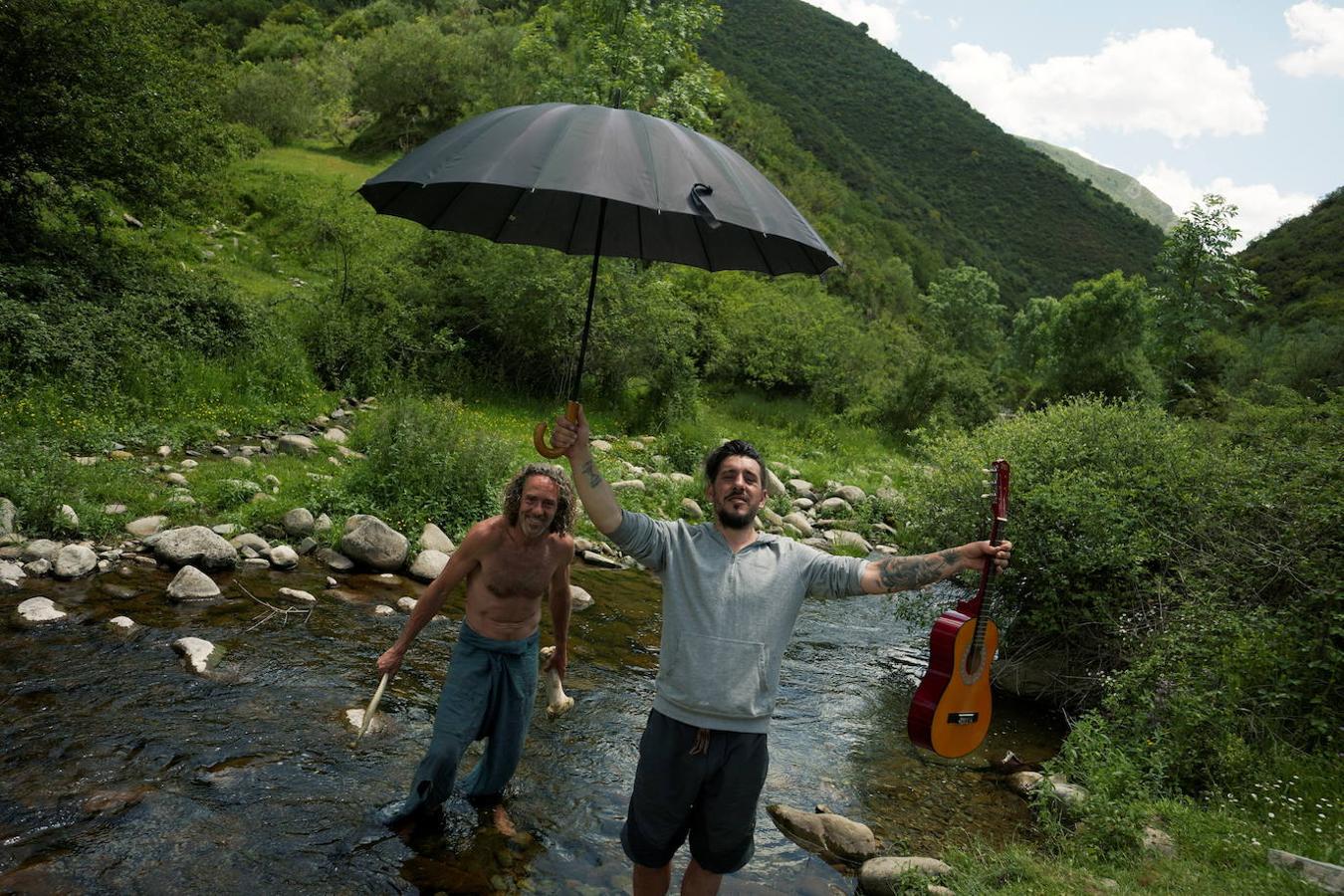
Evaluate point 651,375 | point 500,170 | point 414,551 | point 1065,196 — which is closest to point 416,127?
point 651,375

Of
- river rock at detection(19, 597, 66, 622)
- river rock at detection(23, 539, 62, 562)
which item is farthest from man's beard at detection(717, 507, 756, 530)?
river rock at detection(23, 539, 62, 562)

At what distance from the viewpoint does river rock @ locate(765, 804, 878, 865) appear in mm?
5676

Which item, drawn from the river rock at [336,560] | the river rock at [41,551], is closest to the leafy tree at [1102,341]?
the river rock at [336,560]

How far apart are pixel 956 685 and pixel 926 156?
111m

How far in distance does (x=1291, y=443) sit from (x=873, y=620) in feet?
17.0

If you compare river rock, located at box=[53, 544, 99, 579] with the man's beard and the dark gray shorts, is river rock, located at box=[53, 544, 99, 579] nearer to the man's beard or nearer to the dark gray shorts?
the dark gray shorts

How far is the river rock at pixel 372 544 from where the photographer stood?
32.8ft

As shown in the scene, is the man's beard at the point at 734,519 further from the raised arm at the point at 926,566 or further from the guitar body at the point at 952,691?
the guitar body at the point at 952,691

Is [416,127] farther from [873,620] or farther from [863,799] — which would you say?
[863,799]

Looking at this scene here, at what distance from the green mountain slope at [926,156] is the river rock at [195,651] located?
82.3 meters

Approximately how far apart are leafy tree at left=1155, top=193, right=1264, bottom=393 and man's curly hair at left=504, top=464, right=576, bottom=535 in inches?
1476

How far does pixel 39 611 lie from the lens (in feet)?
24.5

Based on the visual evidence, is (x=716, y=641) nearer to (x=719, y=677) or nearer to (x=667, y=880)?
(x=719, y=677)

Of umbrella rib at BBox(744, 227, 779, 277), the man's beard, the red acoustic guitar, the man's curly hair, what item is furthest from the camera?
the man's curly hair
